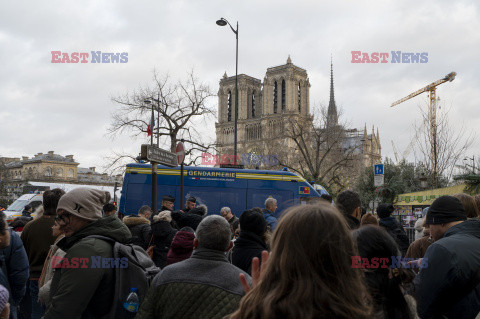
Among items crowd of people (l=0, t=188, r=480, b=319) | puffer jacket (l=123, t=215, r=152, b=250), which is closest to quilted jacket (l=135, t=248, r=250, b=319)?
crowd of people (l=0, t=188, r=480, b=319)

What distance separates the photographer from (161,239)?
20.9 ft

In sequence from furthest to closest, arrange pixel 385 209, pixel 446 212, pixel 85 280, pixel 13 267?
A: pixel 385 209, pixel 13 267, pixel 446 212, pixel 85 280

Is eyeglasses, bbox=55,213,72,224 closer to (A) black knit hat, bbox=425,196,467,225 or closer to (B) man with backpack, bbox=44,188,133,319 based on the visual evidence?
(B) man with backpack, bbox=44,188,133,319

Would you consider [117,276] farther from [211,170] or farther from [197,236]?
[211,170]

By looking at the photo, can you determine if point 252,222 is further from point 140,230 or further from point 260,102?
point 260,102

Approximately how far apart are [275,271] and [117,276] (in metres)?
1.69

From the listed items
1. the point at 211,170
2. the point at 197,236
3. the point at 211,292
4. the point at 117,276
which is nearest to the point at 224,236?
the point at 197,236

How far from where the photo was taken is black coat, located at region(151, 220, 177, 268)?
20.8 ft

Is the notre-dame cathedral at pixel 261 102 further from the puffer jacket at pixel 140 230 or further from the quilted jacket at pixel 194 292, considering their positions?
the quilted jacket at pixel 194 292

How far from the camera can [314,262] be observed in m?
1.58

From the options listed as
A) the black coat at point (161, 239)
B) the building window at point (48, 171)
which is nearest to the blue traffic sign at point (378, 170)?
the black coat at point (161, 239)

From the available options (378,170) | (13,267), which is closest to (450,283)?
(13,267)

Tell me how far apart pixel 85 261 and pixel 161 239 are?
3.60 metres

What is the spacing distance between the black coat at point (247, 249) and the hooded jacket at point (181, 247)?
1.52 ft
